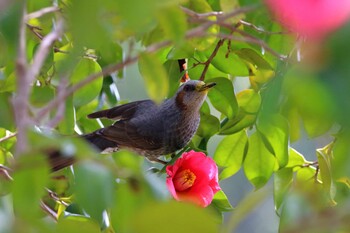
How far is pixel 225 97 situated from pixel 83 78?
252 mm

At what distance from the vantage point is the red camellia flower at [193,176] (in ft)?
4.42

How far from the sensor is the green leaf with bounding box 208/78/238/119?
53.9 inches

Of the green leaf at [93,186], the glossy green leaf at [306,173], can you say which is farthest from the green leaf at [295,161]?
the green leaf at [93,186]

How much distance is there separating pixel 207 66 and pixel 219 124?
112 millimetres

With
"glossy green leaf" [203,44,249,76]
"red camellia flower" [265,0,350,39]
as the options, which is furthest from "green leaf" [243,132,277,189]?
"red camellia flower" [265,0,350,39]

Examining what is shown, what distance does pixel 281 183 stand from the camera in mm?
1425

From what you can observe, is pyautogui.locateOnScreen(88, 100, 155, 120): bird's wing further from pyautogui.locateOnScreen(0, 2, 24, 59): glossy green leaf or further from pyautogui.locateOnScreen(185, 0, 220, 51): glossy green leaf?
pyautogui.locateOnScreen(0, 2, 24, 59): glossy green leaf

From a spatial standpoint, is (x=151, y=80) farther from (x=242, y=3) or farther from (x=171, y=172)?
(x=171, y=172)

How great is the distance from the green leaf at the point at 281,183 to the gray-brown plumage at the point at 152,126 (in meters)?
0.22

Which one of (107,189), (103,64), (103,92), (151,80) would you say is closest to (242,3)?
(151,80)

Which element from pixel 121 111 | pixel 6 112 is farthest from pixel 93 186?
pixel 121 111

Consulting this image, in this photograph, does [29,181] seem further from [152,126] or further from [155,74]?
[152,126]

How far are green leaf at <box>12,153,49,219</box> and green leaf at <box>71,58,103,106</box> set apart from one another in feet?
2.40

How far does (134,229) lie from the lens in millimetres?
551
